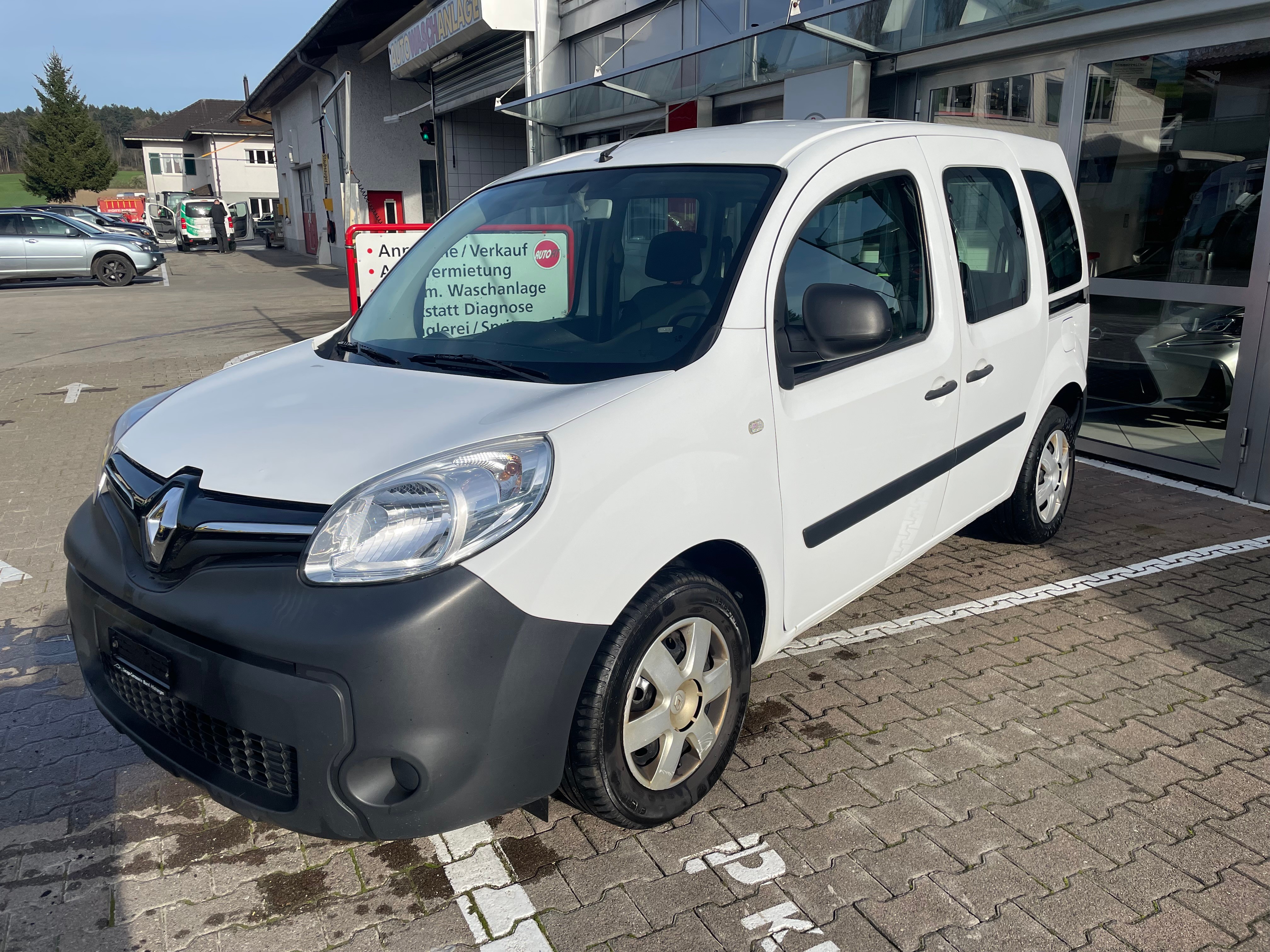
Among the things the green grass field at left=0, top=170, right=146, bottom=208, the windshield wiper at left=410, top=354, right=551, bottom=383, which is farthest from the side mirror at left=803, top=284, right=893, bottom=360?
the green grass field at left=0, top=170, right=146, bottom=208

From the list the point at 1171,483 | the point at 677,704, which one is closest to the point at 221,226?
the point at 1171,483

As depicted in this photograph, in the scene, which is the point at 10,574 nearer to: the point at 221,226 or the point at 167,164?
the point at 221,226

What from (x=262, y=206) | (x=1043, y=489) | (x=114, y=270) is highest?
(x=262, y=206)

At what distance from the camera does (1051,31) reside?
662 centimetres

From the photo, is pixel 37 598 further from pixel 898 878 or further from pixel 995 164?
pixel 995 164

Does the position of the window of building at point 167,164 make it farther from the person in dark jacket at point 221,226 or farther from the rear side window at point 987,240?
the rear side window at point 987,240

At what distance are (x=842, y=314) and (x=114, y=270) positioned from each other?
24897 millimetres

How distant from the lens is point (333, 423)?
2496 mm

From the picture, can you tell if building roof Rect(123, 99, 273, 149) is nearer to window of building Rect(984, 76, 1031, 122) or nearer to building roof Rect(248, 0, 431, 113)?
building roof Rect(248, 0, 431, 113)

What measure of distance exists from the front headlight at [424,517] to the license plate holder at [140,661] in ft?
1.67

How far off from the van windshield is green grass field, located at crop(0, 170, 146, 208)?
74.9 metres

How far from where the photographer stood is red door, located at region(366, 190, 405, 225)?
27391 millimetres

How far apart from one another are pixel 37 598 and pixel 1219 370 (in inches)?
263

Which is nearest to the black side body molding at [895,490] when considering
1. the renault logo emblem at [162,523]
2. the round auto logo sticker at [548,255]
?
the round auto logo sticker at [548,255]
